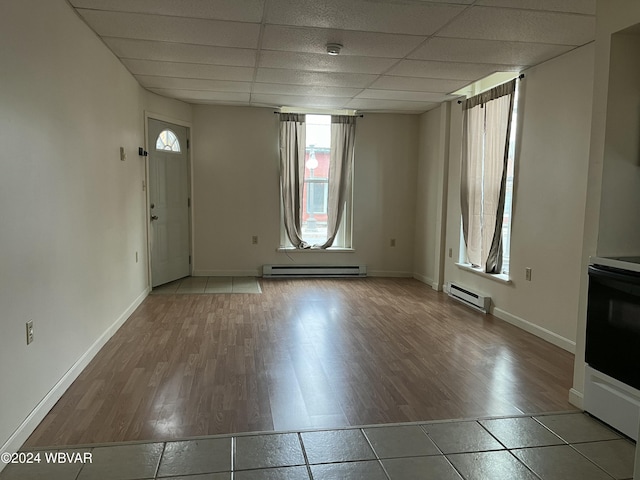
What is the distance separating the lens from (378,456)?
6.94 feet

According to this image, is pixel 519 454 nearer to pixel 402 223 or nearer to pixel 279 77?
pixel 279 77

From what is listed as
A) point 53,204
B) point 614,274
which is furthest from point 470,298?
point 53,204

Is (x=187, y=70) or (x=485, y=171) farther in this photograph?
(x=485, y=171)

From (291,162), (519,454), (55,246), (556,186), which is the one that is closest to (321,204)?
(291,162)

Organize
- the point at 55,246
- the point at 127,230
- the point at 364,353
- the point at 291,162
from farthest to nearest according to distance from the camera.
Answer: the point at 291,162 → the point at 127,230 → the point at 364,353 → the point at 55,246

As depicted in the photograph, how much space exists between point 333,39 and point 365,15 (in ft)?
1.62

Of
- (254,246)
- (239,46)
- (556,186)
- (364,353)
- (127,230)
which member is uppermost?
(239,46)

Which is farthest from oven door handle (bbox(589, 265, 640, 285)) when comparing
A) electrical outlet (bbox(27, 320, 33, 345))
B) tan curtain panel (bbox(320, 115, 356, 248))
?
tan curtain panel (bbox(320, 115, 356, 248))

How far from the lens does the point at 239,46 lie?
3.66m

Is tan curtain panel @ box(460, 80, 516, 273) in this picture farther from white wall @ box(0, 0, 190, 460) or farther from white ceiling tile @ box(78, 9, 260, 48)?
white wall @ box(0, 0, 190, 460)

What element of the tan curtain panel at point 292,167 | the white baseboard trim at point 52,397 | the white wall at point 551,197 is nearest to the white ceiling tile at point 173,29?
the white baseboard trim at point 52,397

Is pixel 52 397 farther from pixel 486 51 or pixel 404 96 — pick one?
pixel 404 96

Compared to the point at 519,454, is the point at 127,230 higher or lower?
higher

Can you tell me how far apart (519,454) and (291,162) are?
16.8 ft
